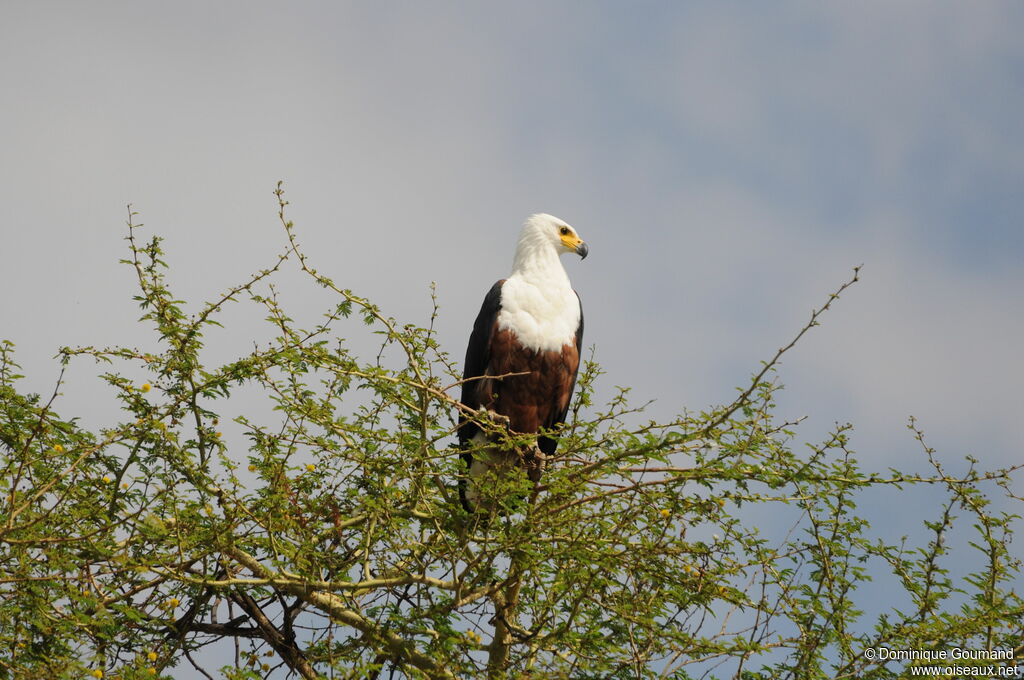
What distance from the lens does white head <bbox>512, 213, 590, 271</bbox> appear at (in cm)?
703

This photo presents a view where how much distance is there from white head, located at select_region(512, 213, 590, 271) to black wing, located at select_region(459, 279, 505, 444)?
32 cm

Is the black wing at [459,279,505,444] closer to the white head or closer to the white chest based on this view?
the white chest

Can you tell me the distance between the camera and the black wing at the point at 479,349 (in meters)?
6.57

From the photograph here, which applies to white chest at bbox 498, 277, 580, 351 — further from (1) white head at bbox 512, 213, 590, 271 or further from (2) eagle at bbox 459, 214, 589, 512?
(1) white head at bbox 512, 213, 590, 271

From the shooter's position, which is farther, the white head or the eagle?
the white head

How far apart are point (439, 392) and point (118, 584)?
171 cm

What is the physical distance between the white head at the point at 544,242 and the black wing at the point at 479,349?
322 mm

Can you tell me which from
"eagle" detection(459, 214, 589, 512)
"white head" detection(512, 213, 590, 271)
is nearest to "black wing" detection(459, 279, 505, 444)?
"eagle" detection(459, 214, 589, 512)

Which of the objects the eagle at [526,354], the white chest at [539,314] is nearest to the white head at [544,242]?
the eagle at [526,354]

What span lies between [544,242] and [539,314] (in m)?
0.70

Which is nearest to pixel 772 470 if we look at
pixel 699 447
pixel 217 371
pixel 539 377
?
pixel 699 447

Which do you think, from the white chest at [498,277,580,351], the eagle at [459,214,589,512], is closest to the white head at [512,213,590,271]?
the eagle at [459,214,589,512]

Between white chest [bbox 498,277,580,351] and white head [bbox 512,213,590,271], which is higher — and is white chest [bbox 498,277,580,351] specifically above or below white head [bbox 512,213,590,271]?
below

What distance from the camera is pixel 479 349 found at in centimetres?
664
